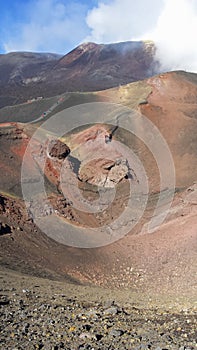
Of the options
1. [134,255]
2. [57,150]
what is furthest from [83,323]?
[57,150]

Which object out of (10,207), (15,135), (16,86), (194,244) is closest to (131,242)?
(194,244)

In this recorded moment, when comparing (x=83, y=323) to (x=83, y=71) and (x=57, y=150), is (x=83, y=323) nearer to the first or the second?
(x=57, y=150)

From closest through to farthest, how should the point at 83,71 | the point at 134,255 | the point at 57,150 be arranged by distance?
the point at 134,255 → the point at 57,150 → the point at 83,71

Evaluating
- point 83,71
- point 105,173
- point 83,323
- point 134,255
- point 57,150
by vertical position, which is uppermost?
point 83,71

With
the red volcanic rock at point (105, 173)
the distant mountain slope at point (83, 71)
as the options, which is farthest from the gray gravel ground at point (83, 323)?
the distant mountain slope at point (83, 71)

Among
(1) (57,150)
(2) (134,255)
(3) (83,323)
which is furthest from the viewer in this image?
(1) (57,150)

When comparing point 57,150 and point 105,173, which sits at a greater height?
point 57,150

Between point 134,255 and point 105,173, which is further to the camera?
point 105,173
